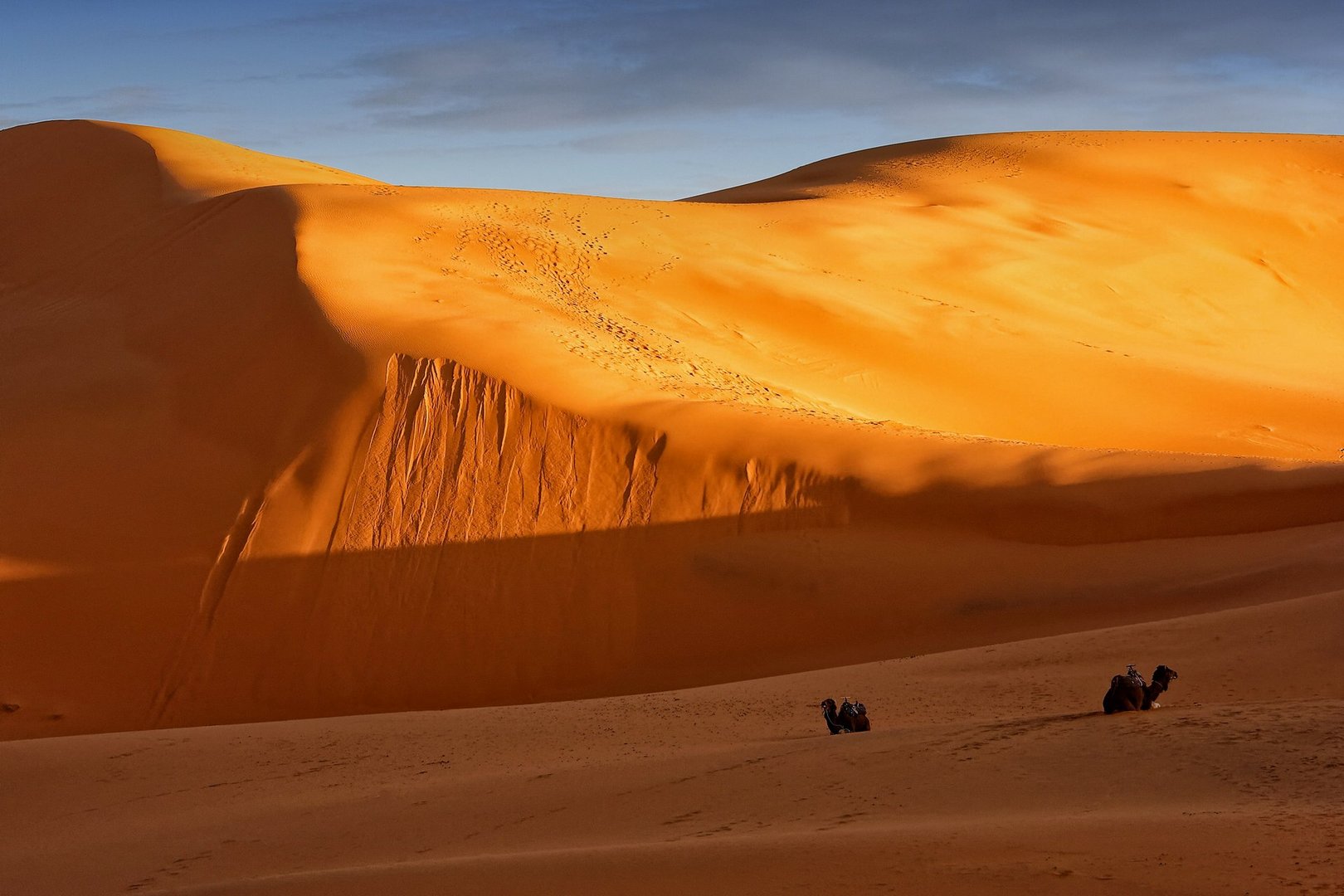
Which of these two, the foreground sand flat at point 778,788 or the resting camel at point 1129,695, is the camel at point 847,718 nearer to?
the foreground sand flat at point 778,788

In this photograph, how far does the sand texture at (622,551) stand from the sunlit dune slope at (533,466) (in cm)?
6

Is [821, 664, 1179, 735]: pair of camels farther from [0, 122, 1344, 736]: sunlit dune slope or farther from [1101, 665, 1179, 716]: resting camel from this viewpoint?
[0, 122, 1344, 736]: sunlit dune slope

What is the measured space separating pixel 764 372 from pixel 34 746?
A: 38.7 ft

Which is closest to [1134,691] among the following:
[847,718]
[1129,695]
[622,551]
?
[1129,695]

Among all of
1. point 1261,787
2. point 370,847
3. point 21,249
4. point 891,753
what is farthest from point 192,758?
point 21,249

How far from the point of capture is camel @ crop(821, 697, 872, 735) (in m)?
7.82

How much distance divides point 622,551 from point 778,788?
7.41 m

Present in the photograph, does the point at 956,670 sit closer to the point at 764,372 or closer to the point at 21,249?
the point at 764,372

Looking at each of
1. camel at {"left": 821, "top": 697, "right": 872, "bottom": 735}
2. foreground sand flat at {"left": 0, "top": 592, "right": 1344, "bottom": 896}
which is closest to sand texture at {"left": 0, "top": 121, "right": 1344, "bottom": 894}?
foreground sand flat at {"left": 0, "top": 592, "right": 1344, "bottom": 896}

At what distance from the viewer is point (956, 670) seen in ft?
31.8

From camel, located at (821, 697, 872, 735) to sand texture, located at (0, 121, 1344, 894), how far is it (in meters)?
0.14

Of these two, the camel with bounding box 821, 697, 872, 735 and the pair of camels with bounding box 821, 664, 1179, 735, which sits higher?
the pair of camels with bounding box 821, 664, 1179, 735

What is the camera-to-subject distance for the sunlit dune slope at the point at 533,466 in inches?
494

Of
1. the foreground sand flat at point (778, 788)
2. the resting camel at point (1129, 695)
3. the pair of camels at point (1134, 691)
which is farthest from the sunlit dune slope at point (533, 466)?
the resting camel at point (1129, 695)
